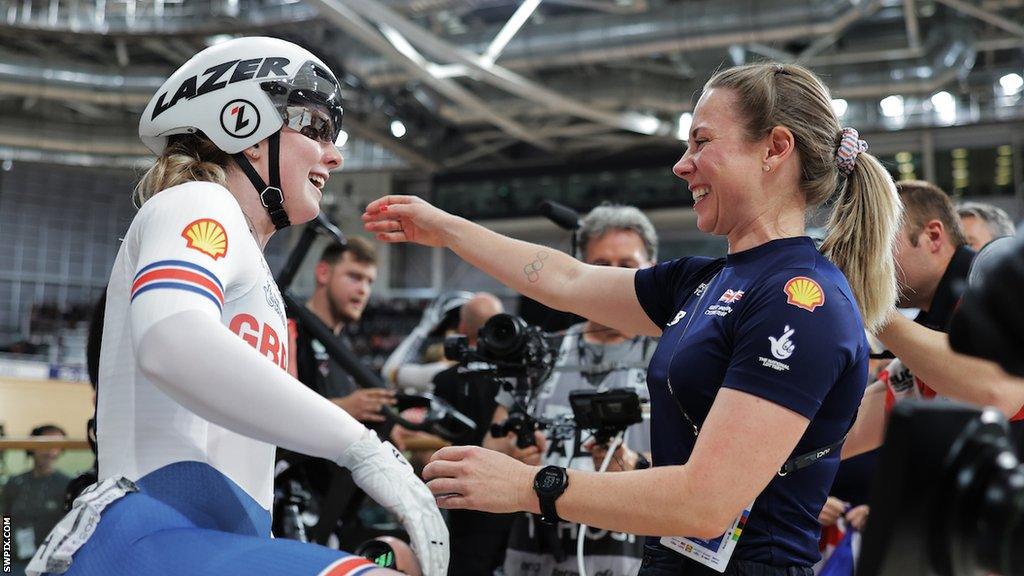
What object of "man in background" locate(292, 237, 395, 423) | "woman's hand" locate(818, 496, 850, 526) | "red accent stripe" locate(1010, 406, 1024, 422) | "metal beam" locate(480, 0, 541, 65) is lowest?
"woman's hand" locate(818, 496, 850, 526)

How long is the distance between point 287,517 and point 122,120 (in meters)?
16.9

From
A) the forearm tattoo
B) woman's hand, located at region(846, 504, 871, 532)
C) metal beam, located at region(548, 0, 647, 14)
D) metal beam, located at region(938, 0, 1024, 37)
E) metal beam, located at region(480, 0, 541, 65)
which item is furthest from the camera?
metal beam, located at region(548, 0, 647, 14)

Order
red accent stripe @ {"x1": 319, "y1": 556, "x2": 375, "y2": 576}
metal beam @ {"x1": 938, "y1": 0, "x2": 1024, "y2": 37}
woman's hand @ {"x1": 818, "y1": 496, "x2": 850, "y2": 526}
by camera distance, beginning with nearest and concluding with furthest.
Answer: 1. red accent stripe @ {"x1": 319, "y1": 556, "x2": 375, "y2": 576}
2. woman's hand @ {"x1": 818, "y1": 496, "x2": 850, "y2": 526}
3. metal beam @ {"x1": 938, "y1": 0, "x2": 1024, "y2": 37}

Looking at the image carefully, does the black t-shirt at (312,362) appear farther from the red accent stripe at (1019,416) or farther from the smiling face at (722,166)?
the red accent stripe at (1019,416)

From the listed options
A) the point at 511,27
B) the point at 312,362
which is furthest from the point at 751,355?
the point at 511,27

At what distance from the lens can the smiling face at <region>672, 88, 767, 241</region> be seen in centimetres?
198

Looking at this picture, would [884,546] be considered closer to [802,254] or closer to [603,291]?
[802,254]

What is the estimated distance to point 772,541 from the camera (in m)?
1.74

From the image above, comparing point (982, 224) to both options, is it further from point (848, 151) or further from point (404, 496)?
point (404, 496)

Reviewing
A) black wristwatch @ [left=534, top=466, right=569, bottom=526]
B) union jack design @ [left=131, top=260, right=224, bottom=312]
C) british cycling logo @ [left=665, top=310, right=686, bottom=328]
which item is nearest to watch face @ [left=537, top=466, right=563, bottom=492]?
black wristwatch @ [left=534, top=466, right=569, bottom=526]

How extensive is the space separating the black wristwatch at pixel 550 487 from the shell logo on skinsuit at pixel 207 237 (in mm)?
711

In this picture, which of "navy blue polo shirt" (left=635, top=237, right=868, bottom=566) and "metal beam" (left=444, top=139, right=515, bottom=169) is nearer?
"navy blue polo shirt" (left=635, top=237, right=868, bottom=566)

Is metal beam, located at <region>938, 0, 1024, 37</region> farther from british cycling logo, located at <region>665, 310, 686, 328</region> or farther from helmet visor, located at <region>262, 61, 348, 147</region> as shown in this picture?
helmet visor, located at <region>262, 61, 348, 147</region>

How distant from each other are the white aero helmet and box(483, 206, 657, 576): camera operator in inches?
57.4
